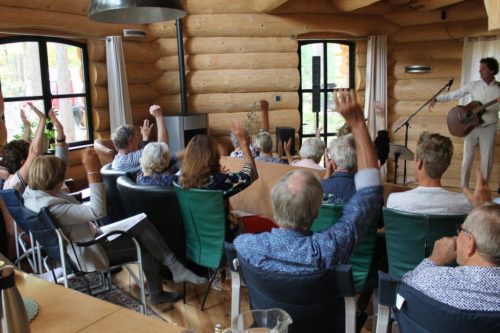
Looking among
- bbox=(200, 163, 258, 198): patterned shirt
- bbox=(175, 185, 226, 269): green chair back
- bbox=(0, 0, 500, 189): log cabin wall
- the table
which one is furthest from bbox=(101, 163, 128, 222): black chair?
bbox=(0, 0, 500, 189): log cabin wall

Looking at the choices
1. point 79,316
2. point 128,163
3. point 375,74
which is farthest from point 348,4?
point 79,316

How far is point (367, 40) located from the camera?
8.34 metres

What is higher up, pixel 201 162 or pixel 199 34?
pixel 199 34

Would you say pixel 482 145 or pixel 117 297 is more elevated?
pixel 482 145

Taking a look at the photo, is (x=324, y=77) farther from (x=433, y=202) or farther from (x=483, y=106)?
(x=433, y=202)

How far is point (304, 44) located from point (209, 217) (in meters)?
5.97

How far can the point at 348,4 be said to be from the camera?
290 inches

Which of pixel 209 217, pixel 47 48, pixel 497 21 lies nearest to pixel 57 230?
pixel 209 217

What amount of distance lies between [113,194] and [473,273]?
312 centimetres

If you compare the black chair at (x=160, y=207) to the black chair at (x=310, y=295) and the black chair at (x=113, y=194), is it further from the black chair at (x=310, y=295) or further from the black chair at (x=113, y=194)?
the black chair at (x=310, y=295)

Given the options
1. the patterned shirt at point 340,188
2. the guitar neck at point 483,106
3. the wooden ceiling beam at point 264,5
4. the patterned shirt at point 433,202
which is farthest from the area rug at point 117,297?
the guitar neck at point 483,106

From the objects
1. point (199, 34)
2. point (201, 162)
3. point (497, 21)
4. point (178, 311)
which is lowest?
point (178, 311)

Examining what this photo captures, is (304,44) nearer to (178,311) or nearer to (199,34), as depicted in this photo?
(199,34)

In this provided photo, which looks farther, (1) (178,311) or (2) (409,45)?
(2) (409,45)
